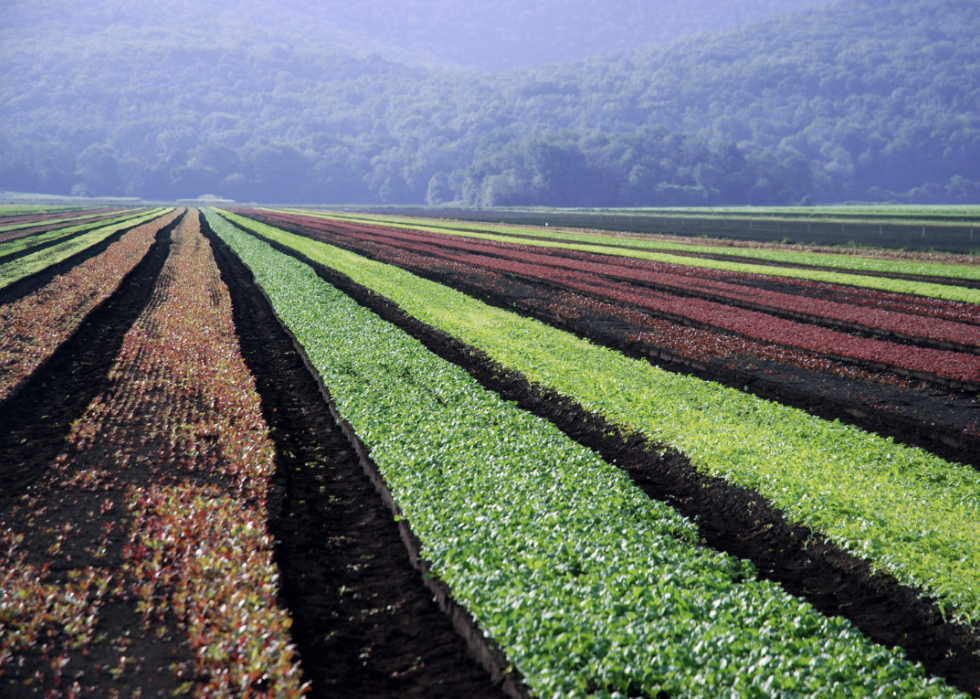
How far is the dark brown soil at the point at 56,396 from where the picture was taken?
11.5m

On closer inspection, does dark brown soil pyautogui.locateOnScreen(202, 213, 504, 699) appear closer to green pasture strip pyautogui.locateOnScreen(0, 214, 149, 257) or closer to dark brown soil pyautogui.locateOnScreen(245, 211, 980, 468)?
dark brown soil pyautogui.locateOnScreen(245, 211, 980, 468)

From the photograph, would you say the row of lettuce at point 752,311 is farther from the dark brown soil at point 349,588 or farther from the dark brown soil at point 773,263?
the dark brown soil at point 349,588

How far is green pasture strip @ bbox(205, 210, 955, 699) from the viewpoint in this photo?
6.35m

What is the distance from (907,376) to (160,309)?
2342 centimetres

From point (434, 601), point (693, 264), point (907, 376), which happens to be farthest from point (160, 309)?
point (693, 264)

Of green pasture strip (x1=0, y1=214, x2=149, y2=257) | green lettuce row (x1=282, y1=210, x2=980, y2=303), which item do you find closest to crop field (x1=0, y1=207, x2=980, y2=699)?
green lettuce row (x1=282, y1=210, x2=980, y2=303)

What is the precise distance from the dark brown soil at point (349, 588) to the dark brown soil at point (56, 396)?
12.5 feet

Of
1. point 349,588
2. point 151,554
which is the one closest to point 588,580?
point 349,588

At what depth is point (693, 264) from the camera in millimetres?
40844

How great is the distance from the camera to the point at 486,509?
9.34 metres

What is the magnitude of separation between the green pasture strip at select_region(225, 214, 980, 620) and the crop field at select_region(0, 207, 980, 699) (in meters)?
0.06

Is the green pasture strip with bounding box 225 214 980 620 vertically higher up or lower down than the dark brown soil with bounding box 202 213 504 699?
higher up

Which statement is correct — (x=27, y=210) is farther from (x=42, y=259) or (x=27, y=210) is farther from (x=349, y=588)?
(x=349, y=588)

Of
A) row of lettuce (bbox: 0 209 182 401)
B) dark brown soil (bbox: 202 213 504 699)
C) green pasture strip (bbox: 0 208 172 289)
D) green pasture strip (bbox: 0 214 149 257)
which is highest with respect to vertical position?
green pasture strip (bbox: 0 214 149 257)
